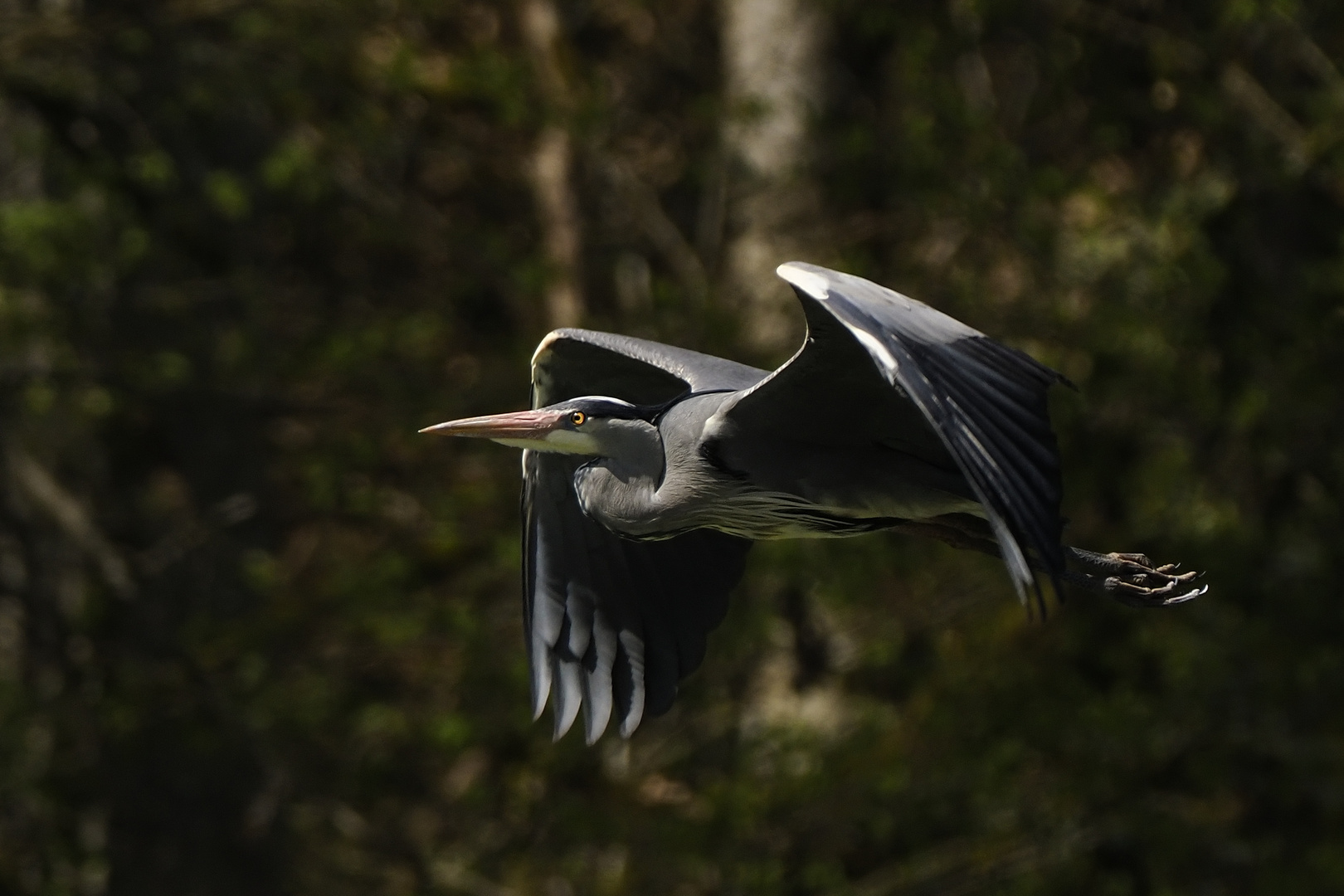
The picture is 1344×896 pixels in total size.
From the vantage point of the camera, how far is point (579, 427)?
5.58 metres

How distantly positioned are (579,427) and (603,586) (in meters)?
0.89

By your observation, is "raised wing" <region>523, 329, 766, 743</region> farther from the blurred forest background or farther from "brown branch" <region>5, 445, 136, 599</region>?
"brown branch" <region>5, 445, 136, 599</region>

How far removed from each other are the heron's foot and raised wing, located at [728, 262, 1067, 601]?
1.45 ft

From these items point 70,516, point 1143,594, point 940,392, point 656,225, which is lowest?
point 1143,594

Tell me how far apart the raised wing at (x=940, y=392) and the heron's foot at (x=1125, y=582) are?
44 cm

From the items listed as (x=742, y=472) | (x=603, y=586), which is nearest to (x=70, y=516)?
(x=603, y=586)

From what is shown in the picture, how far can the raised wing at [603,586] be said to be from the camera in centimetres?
616

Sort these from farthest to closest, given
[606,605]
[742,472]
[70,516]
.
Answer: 1. [70,516]
2. [606,605]
3. [742,472]

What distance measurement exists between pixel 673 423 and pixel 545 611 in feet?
3.51

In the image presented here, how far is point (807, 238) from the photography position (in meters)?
11.2

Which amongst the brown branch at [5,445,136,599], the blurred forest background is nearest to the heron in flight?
the blurred forest background

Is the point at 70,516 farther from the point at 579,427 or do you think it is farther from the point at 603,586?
the point at 579,427

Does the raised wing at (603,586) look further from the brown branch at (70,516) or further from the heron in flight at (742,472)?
the brown branch at (70,516)

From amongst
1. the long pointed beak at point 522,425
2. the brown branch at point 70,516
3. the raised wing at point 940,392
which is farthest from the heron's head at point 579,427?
the brown branch at point 70,516
